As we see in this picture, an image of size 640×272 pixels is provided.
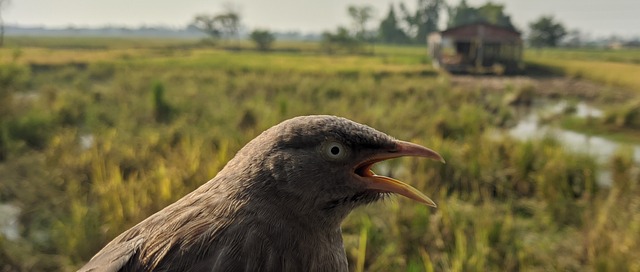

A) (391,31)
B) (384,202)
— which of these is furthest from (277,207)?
(391,31)

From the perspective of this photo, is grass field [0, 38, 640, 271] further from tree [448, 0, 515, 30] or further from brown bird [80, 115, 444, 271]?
tree [448, 0, 515, 30]

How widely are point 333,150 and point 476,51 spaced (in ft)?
83.7

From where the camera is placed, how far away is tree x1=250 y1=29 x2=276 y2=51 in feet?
152

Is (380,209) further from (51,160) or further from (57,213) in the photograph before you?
(51,160)

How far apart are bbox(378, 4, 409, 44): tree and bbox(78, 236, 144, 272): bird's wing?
2096 cm

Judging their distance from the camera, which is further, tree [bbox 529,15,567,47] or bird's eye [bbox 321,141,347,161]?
tree [bbox 529,15,567,47]

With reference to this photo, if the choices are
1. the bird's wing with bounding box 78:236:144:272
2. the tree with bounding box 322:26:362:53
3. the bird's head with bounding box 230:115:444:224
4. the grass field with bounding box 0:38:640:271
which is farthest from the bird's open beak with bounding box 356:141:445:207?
the tree with bounding box 322:26:362:53

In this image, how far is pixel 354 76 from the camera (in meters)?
19.3

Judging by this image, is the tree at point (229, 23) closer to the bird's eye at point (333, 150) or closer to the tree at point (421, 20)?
the tree at point (421, 20)

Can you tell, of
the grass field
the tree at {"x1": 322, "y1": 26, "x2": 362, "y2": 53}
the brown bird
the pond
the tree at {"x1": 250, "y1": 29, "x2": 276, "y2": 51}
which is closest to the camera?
the brown bird

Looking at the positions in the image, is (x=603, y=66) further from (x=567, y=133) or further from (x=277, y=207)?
(x=277, y=207)

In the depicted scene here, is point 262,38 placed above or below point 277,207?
above

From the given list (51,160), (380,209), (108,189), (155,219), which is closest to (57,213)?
(108,189)

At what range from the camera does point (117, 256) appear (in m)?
1.50
